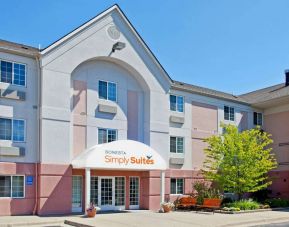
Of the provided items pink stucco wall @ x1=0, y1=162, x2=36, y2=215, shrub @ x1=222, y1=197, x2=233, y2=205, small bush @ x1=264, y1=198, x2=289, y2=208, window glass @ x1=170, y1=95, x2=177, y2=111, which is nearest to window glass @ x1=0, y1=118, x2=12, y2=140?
pink stucco wall @ x1=0, y1=162, x2=36, y2=215

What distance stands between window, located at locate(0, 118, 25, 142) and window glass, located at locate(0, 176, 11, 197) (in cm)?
202

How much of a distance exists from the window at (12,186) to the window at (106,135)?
5.39 metres

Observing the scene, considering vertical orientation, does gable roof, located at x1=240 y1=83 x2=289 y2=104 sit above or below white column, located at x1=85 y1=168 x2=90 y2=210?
above

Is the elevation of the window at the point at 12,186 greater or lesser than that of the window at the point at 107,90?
lesser

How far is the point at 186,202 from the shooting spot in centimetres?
2688

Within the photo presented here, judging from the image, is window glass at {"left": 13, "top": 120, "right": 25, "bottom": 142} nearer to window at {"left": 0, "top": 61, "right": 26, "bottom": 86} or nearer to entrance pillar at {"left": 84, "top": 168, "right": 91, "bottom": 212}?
window at {"left": 0, "top": 61, "right": 26, "bottom": 86}

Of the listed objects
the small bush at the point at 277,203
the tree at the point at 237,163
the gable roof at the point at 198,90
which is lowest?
the small bush at the point at 277,203

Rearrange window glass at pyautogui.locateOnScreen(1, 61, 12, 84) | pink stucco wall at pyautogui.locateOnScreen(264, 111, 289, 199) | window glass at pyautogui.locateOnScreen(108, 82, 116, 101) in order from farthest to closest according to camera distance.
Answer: pink stucco wall at pyautogui.locateOnScreen(264, 111, 289, 199) < window glass at pyautogui.locateOnScreen(108, 82, 116, 101) < window glass at pyautogui.locateOnScreen(1, 61, 12, 84)

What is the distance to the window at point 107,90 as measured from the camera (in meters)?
25.6

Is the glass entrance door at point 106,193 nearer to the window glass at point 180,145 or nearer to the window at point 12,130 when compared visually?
the window at point 12,130

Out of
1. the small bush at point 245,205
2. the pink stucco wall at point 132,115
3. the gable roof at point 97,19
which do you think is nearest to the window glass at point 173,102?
the gable roof at point 97,19

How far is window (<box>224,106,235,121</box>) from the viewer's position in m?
33.2

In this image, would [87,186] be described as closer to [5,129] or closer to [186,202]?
[5,129]

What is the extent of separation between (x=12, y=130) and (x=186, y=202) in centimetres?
1185
